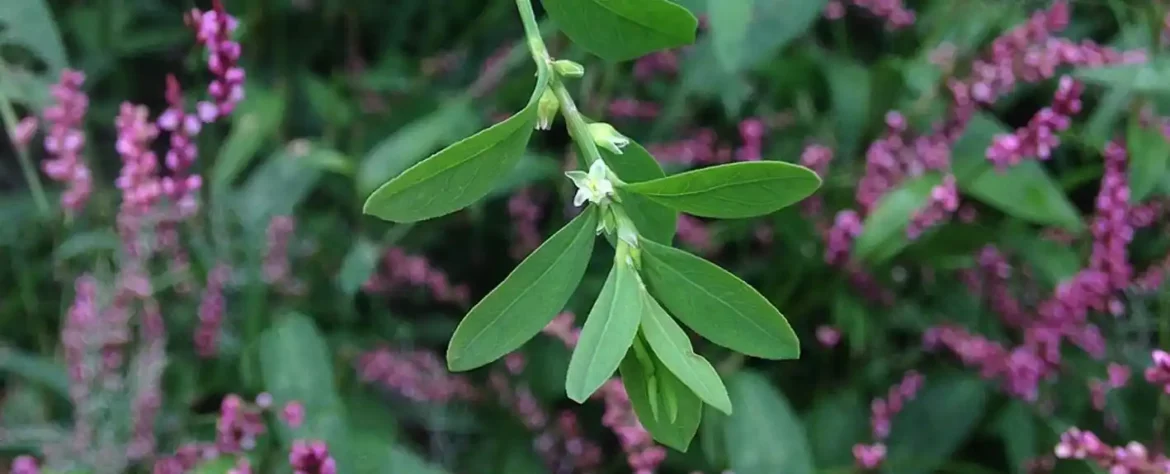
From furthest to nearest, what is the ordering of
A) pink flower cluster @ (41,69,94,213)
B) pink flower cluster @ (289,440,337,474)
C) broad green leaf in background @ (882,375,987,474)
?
broad green leaf in background @ (882,375,987,474), pink flower cluster @ (41,69,94,213), pink flower cluster @ (289,440,337,474)

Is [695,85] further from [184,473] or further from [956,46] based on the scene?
[184,473]

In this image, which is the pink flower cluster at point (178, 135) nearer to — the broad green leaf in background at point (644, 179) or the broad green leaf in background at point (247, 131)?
the broad green leaf in background at point (247, 131)

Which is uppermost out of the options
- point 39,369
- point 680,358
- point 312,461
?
point 680,358

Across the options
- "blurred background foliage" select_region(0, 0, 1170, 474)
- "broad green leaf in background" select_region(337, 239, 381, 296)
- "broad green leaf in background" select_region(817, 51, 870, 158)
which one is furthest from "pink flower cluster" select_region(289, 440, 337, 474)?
"broad green leaf in background" select_region(817, 51, 870, 158)

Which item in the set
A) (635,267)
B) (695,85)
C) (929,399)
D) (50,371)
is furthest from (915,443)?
(50,371)

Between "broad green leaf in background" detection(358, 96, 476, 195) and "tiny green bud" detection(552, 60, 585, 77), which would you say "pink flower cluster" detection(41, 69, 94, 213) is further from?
"tiny green bud" detection(552, 60, 585, 77)

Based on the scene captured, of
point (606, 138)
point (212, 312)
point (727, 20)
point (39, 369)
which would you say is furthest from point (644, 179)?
point (39, 369)

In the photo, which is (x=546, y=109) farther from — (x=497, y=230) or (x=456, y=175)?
(x=497, y=230)
